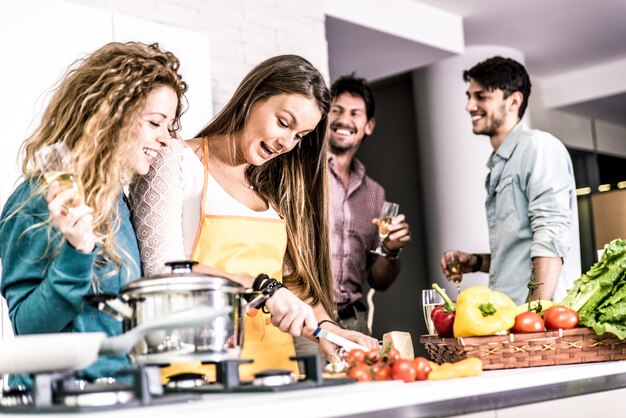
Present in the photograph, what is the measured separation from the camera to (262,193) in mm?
2201

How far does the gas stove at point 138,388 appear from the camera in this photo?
1062 millimetres

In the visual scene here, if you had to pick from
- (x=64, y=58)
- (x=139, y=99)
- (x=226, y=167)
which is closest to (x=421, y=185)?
(x=64, y=58)

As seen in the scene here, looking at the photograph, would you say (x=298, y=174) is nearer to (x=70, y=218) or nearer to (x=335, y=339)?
(x=335, y=339)

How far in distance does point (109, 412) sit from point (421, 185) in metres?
5.54

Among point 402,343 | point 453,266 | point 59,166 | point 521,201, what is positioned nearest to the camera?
point 59,166

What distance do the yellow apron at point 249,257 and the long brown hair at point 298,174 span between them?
122mm

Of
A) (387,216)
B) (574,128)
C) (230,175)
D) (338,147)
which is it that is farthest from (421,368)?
(574,128)

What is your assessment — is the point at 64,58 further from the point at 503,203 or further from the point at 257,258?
the point at 503,203

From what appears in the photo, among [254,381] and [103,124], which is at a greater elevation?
[103,124]

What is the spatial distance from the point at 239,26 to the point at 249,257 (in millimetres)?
2228

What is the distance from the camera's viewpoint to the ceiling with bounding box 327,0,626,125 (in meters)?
5.55

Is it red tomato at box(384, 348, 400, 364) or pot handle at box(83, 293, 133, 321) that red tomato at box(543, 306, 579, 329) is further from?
pot handle at box(83, 293, 133, 321)

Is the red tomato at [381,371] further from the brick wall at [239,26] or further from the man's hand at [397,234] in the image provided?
the brick wall at [239,26]

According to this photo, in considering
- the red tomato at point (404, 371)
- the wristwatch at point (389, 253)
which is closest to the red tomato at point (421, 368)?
the red tomato at point (404, 371)
